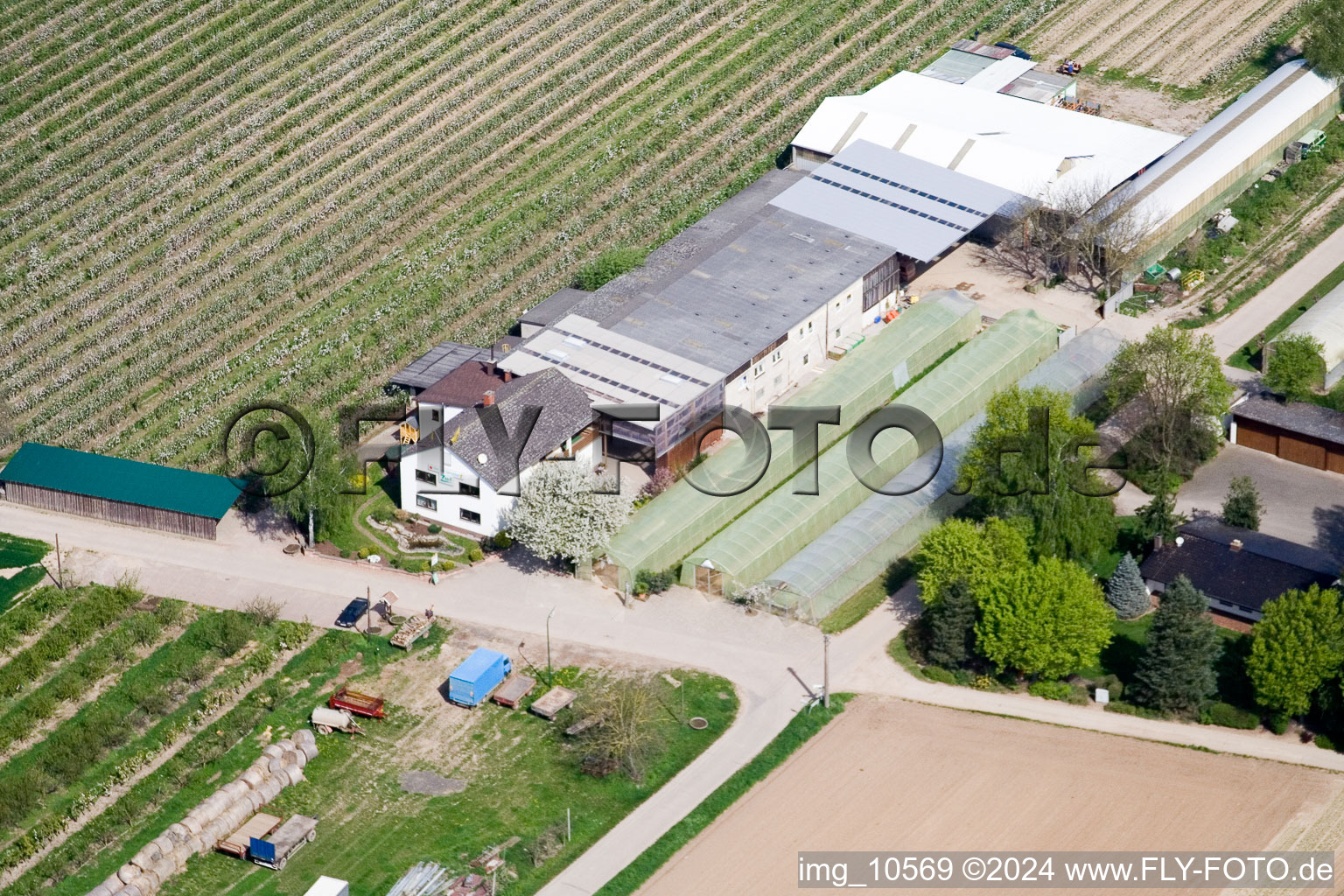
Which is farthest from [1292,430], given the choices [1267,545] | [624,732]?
[624,732]

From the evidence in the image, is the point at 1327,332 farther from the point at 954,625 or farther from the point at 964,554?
the point at 954,625

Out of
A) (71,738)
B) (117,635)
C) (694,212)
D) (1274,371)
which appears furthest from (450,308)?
(1274,371)

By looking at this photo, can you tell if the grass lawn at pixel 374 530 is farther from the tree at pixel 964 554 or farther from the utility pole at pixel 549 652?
the tree at pixel 964 554

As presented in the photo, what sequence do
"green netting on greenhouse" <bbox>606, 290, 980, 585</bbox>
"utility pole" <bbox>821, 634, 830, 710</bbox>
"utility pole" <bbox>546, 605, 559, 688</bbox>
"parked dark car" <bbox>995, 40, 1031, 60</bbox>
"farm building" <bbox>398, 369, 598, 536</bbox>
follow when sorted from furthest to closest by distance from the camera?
"parked dark car" <bbox>995, 40, 1031, 60</bbox> → "farm building" <bbox>398, 369, 598, 536</bbox> → "green netting on greenhouse" <bbox>606, 290, 980, 585</bbox> → "utility pole" <bbox>546, 605, 559, 688</bbox> → "utility pole" <bbox>821, 634, 830, 710</bbox>

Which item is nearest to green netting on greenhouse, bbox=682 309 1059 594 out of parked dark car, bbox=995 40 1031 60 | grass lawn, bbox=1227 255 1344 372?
grass lawn, bbox=1227 255 1344 372

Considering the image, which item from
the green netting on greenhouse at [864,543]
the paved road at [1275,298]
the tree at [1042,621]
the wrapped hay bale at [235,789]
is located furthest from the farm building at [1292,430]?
the wrapped hay bale at [235,789]

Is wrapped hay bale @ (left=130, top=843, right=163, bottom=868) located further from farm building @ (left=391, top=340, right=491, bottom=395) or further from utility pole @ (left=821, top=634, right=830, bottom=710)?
farm building @ (left=391, top=340, right=491, bottom=395)
